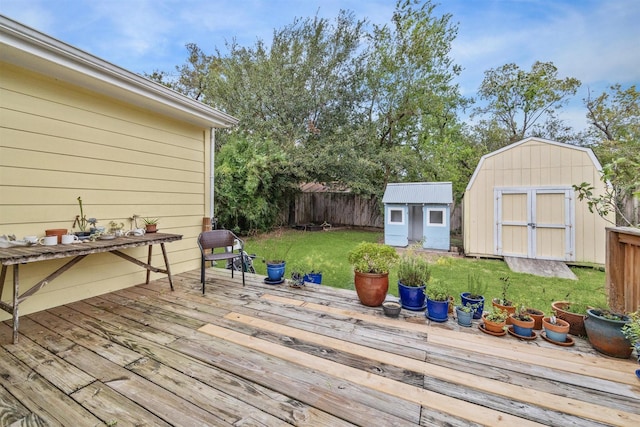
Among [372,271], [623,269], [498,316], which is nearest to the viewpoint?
[498,316]

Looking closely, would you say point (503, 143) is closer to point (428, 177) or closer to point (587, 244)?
point (428, 177)

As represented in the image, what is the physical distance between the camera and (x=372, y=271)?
9.32 feet

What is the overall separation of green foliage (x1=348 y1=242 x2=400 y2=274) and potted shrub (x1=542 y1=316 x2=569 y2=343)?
1.33 metres

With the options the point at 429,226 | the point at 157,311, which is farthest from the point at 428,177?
the point at 157,311

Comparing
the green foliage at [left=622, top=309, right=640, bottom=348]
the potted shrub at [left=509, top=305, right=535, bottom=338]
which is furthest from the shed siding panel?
the green foliage at [left=622, top=309, right=640, bottom=348]

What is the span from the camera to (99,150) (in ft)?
10.2

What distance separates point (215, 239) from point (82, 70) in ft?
7.15

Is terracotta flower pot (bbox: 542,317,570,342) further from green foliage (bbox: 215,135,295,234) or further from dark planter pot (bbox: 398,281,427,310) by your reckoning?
green foliage (bbox: 215,135,295,234)

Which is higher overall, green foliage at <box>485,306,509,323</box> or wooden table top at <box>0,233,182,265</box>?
wooden table top at <box>0,233,182,265</box>

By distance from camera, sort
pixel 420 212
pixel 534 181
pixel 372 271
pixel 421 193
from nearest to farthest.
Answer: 1. pixel 372 271
2. pixel 534 181
3. pixel 421 193
4. pixel 420 212

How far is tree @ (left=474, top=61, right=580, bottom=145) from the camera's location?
914cm

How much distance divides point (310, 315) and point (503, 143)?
1105 cm

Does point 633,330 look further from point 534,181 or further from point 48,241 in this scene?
point 534,181

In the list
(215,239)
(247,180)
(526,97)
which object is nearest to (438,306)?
(215,239)
